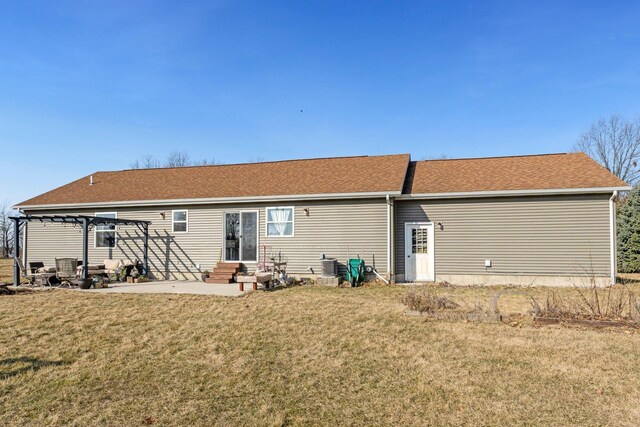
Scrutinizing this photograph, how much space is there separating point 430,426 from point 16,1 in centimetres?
1090

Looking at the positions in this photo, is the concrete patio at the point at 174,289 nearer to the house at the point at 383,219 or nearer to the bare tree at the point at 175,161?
the house at the point at 383,219

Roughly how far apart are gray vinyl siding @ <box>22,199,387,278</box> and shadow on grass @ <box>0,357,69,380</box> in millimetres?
8988

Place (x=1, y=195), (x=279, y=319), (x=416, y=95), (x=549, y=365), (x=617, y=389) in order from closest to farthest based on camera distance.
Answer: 1. (x=617, y=389)
2. (x=549, y=365)
3. (x=279, y=319)
4. (x=416, y=95)
5. (x=1, y=195)

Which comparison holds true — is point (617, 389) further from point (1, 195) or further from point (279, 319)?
point (1, 195)

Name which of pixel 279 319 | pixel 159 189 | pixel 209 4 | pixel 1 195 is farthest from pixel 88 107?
pixel 1 195

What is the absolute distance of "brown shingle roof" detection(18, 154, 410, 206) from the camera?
45.9 ft

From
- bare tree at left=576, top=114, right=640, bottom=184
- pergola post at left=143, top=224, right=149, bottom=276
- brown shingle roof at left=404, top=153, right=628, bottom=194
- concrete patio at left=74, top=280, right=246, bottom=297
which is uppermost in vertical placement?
bare tree at left=576, top=114, right=640, bottom=184

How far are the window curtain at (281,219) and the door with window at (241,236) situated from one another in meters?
0.75

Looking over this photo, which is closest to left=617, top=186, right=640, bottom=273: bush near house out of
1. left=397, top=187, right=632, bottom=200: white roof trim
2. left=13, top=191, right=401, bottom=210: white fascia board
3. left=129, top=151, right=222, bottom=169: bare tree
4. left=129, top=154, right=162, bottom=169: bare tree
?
left=397, top=187, right=632, bottom=200: white roof trim

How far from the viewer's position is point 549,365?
190 inches

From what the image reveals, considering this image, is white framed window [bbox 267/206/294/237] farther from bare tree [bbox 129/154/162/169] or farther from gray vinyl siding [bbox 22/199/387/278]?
bare tree [bbox 129/154/162/169]

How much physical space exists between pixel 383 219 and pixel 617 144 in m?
28.2

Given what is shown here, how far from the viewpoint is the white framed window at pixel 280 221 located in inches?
550

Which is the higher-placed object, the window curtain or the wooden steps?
the window curtain
